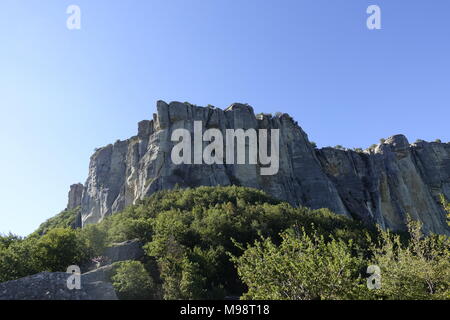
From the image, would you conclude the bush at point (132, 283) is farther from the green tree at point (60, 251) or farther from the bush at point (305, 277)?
the bush at point (305, 277)

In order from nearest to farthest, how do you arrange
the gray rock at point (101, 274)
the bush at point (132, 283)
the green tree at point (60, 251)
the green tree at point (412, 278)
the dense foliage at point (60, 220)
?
1. the green tree at point (412, 278)
2. the bush at point (132, 283)
3. the gray rock at point (101, 274)
4. the green tree at point (60, 251)
5. the dense foliage at point (60, 220)

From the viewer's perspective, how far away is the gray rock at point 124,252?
76.6ft

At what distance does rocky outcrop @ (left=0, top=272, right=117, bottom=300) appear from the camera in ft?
47.6

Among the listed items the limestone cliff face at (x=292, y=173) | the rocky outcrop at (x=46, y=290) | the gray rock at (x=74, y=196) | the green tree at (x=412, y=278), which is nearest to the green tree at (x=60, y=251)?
the rocky outcrop at (x=46, y=290)

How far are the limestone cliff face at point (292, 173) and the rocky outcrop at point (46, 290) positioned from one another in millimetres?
31599

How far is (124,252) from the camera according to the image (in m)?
23.9

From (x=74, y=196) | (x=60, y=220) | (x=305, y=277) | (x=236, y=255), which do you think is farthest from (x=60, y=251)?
(x=74, y=196)

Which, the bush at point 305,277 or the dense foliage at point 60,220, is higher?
the bush at point 305,277

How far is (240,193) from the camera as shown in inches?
1594

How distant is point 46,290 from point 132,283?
466 centimetres

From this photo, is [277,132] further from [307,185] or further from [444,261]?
[444,261]

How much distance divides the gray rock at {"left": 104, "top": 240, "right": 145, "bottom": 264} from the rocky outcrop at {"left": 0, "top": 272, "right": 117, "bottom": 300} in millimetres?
7546

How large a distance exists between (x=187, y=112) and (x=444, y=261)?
44415 millimetres
